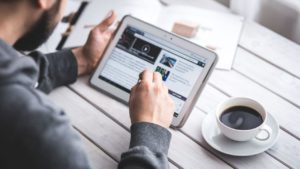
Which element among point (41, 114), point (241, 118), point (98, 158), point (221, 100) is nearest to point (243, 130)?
point (241, 118)

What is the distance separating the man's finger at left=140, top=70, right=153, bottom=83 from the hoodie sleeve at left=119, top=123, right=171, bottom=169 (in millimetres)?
103

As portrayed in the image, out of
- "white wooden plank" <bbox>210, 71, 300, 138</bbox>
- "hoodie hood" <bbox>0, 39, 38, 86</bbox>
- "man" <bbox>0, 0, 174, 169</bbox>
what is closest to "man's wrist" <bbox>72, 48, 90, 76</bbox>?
"man" <bbox>0, 0, 174, 169</bbox>

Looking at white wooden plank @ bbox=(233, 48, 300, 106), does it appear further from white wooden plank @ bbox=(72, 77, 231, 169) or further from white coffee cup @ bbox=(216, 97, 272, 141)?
white wooden plank @ bbox=(72, 77, 231, 169)

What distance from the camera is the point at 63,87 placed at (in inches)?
41.2

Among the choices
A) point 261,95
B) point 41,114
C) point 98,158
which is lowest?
point 98,158

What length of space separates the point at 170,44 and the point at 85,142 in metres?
0.26

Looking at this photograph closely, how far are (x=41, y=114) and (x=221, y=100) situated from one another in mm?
453

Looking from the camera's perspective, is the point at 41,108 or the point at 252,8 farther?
the point at 252,8

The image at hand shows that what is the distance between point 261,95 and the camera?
3.32ft

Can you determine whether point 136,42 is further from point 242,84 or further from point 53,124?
point 53,124

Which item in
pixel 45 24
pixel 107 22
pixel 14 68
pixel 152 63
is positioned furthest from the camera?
pixel 107 22

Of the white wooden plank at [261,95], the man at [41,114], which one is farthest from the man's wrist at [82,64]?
the white wooden plank at [261,95]

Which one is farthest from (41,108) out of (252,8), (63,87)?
(252,8)

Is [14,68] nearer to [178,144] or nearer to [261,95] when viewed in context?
[178,144]
